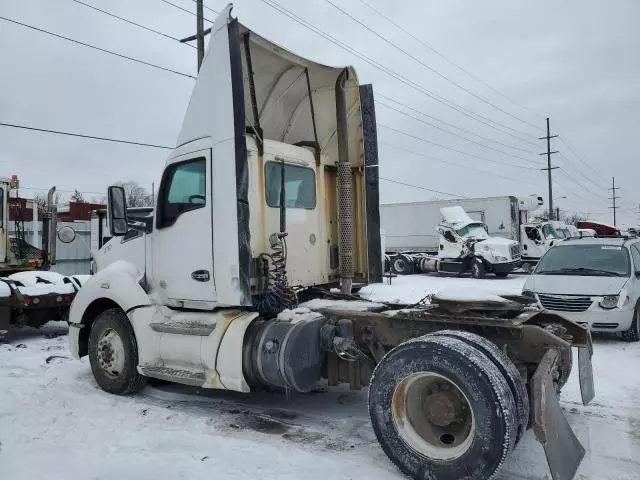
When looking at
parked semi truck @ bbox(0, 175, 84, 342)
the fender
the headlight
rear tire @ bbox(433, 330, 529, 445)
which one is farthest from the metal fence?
rear tire @ bbox(433, 330, 529, 445)

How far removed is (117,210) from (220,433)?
266cm

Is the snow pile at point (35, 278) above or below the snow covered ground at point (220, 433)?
above

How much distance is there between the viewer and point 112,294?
6.15 meters

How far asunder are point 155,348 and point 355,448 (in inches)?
95.7

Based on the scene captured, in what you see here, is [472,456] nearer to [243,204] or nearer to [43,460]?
[243,204]

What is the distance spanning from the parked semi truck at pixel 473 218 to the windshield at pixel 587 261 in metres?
11.7

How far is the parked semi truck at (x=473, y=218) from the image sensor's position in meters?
24.2

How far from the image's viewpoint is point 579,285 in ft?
29.6

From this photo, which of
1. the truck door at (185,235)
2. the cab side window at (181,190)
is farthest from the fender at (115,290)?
the cab side window at (181,190)

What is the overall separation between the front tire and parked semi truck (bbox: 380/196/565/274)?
16475mm

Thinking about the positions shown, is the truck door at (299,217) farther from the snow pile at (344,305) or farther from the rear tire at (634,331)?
the rear tire at (634,331)

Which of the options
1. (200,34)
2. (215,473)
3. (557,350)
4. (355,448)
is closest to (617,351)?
(557,350)

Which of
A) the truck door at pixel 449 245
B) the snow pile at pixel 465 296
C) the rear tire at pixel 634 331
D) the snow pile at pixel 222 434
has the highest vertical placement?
the truck door at pixel 449 245

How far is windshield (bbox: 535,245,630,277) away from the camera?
30.8ft
